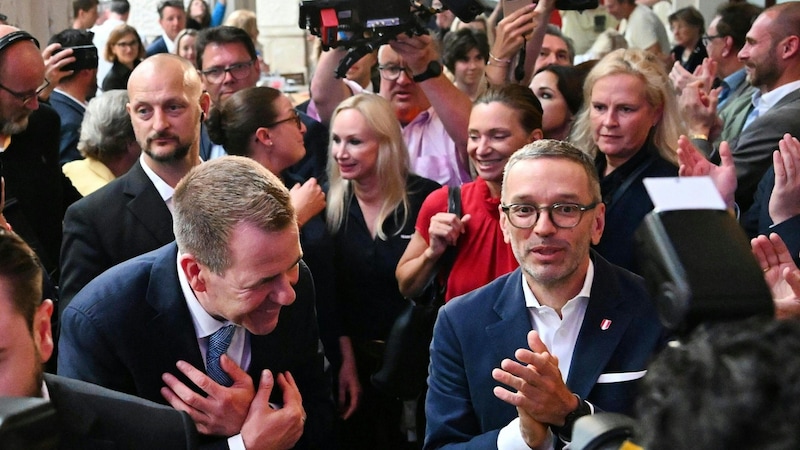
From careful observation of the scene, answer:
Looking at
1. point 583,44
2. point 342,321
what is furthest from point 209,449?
point 583,44

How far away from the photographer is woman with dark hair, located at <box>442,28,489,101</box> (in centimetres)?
630

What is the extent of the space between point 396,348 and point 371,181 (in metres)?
0.76

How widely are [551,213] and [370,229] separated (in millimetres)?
1450

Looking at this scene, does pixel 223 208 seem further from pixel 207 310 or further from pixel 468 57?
pixel 468 57

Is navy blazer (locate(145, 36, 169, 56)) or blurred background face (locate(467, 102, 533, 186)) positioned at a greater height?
blurred background face (locate(467, 102, 533, 186))

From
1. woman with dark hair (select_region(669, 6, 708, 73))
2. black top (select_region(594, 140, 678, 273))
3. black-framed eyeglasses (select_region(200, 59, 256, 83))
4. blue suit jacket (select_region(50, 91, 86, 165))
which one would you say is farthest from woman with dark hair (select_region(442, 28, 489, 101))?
woman with dark hair (select_region(669, 6, 708, 73))

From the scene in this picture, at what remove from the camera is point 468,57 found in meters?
6.34

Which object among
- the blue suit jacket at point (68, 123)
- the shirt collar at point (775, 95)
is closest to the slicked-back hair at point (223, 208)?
the blue suit jacket at point (68, 123)

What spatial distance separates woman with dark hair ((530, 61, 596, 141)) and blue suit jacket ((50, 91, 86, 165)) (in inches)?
94.2

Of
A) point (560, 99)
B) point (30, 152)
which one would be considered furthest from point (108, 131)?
point (560, 99)

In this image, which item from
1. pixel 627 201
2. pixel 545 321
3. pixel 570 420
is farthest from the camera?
pixel 627 201

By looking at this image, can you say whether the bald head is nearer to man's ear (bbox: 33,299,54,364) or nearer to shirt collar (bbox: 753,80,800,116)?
man's ear (bbox: 33,299,54,364)

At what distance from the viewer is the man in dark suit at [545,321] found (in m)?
2.97

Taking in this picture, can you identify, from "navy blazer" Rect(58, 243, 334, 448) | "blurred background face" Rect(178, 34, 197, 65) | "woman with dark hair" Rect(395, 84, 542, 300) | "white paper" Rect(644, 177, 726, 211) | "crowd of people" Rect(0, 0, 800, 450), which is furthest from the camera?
"blurred background face" Rect(178, 34, 197, 65)
